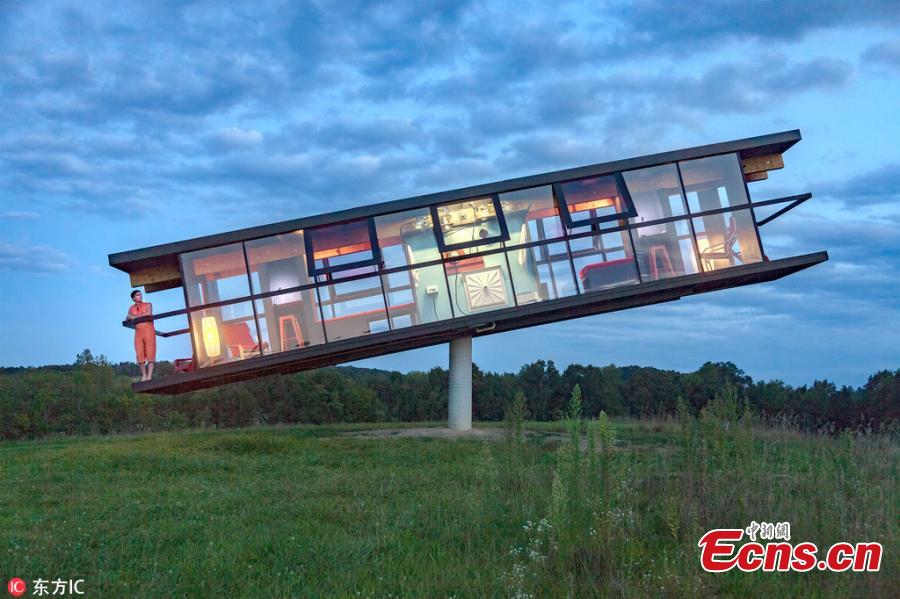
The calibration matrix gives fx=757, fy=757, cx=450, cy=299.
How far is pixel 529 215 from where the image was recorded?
17094 mm

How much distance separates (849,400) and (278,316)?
134 ft

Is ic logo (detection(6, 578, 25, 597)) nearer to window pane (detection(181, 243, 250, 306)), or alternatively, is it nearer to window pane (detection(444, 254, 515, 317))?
window pane (detection(181, 243, 250, 306))

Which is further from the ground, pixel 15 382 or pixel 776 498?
pixel 15 382

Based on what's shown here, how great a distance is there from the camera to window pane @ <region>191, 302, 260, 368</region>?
16.8 meters

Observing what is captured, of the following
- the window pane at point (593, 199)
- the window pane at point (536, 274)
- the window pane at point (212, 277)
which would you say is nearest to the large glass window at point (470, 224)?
the window pane at point (536, 274)

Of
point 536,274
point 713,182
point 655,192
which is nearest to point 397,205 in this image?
point 536,274

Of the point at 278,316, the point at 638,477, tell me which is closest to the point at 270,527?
the point at 638,477

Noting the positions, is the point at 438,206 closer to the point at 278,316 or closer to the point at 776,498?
the point at 278,316

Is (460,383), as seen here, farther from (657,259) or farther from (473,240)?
(657,259)

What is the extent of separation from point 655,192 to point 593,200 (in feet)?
4.66

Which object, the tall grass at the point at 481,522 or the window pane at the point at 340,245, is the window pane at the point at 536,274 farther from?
the tall grass at the point at 481,522

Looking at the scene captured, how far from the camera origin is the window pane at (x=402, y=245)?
16828 mm

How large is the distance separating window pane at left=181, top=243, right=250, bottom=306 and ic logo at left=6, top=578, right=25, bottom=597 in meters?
11.0

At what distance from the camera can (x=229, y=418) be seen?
53219 mm
